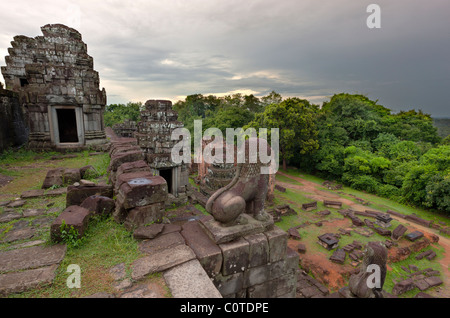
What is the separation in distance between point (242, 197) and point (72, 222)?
7.72ft

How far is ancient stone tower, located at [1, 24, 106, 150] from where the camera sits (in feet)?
26.3

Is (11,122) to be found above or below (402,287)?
above

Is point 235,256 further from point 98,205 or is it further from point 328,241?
point 328,241

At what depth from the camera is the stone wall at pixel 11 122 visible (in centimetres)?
840

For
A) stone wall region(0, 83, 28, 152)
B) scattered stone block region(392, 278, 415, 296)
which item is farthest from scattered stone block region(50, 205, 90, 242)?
scattered stone block region(392, 278, 415, 296)

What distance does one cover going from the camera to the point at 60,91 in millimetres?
8234

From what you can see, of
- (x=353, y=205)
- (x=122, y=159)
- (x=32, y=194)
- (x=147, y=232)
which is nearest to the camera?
(x=147, y=232)

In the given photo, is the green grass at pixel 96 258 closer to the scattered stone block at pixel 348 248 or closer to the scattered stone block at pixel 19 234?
the scattered stone block at pixel 19 234

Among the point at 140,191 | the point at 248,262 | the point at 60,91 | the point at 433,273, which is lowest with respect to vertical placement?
the point at 433,273

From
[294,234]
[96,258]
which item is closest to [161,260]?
[96,258]

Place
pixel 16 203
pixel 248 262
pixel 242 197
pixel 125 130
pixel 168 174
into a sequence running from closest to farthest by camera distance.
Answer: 1. pixel 248 262
2. pixel 242 197
3. pixel 16 203
4. pixel 168 174
5. pixel 125 130

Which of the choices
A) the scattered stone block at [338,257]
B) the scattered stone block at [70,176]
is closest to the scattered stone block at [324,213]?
the scattered stone block at [338,257]

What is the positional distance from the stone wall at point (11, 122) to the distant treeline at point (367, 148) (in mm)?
16133
